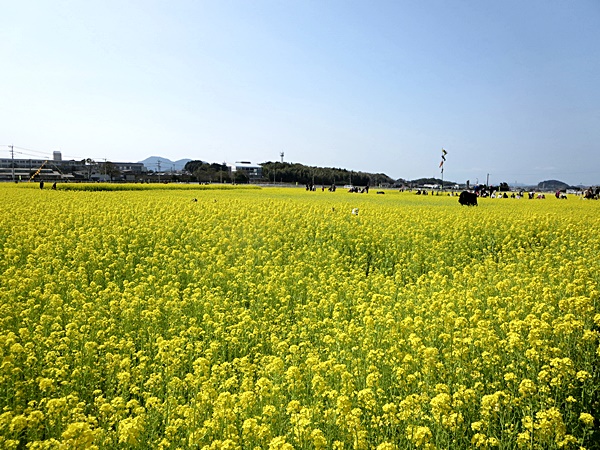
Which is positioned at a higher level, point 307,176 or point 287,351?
point 307,176

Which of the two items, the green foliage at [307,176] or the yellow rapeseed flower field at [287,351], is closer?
the yellow rapeseed flower field at [287,351]

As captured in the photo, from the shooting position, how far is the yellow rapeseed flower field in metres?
3.83

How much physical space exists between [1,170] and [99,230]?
11383 cm

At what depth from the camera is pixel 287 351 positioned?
6.14m

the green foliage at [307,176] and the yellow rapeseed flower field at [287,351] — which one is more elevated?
the green foliage at [307,176]

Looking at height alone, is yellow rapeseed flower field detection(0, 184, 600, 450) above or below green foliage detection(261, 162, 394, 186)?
below

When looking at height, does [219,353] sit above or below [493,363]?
below

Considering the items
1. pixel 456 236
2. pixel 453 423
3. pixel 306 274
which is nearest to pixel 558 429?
pixel 453 423

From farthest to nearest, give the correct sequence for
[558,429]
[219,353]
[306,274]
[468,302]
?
[306,274] → [468,302] → [219,353] → [558,429]

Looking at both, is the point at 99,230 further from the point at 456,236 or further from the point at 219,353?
the point at 456,236

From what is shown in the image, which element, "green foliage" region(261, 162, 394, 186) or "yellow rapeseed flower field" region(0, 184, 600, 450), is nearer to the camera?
"yellow rapeseed flower field" region(0, 184, 600, 450)

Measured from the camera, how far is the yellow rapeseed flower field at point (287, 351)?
151 inches

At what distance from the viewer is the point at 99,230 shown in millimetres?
14305

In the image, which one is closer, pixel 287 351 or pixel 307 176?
pixel 287 351
